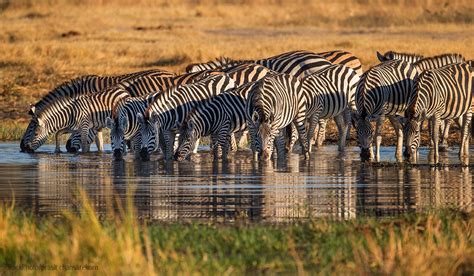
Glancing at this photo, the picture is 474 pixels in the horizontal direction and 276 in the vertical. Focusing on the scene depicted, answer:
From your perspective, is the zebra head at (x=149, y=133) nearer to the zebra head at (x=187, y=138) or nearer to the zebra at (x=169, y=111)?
the zebra at (x=169, y=111)

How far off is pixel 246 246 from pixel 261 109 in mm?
9151

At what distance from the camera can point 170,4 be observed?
250 ft

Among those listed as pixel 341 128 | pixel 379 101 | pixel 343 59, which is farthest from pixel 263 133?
pixel 343 59

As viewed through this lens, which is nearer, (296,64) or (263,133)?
(263,133)

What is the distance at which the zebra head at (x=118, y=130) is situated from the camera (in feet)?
65.4

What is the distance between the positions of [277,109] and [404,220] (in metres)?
8.68

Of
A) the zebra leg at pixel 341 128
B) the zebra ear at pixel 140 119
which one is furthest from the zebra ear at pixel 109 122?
the zebra leg at pixel 341 128

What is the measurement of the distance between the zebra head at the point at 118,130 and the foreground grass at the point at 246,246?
9129 millimetres

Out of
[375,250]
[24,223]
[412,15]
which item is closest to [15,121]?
[24,223]

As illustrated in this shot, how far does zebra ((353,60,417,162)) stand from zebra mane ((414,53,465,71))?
2438 mm

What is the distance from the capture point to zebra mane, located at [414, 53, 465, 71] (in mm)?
23016

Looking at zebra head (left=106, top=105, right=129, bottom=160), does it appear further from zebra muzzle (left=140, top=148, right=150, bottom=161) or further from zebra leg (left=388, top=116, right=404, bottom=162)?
zebra leg (left=388, top=116, right=404, bottom=162)

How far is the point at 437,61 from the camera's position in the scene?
2339 cm

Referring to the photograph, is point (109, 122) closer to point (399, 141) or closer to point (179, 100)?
point (179, 100)
